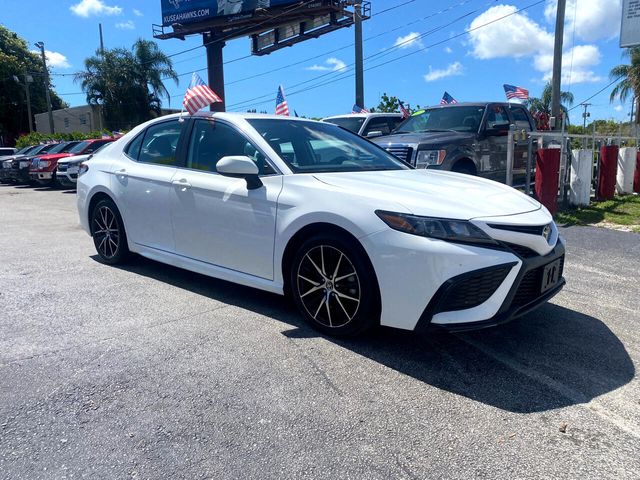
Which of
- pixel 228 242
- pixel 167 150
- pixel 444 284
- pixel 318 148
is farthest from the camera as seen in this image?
pixel 167 150

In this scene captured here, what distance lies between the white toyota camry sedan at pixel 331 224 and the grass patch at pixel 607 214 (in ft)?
16.9

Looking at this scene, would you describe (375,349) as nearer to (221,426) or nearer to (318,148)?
(221,426)

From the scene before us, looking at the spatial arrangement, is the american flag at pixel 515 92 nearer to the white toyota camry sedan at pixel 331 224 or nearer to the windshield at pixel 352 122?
the windshield at pixel 352 122

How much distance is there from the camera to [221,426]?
8.66 ft

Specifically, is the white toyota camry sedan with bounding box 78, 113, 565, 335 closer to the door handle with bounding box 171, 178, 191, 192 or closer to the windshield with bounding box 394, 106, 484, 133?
the door handle with bounding box 171, 178, 191, 192

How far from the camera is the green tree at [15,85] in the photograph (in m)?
52.9

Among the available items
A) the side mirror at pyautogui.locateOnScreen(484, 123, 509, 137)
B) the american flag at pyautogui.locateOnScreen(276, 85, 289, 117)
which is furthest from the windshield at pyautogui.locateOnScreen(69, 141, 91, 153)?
the side mirror at pyautogui.locateOnScreen(484, 123, 509, 137)

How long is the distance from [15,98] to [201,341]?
200 ft

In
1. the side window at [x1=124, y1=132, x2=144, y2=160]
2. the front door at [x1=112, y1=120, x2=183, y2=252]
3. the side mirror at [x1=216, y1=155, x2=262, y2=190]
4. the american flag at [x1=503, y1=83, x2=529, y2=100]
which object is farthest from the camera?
the american flag at [x1=503, y1=83, x2=529, y2=100]

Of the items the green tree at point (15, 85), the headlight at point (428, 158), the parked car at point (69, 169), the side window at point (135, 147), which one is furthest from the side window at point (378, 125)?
the green tree at point (15, 85)

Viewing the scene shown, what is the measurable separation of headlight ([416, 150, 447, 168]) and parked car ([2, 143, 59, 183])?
15196 mm

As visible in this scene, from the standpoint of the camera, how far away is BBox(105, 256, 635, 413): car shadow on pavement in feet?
9.78

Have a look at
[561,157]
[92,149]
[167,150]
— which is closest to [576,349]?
[167,150]

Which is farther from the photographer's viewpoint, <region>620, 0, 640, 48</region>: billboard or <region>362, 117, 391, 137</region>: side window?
<region>620, 0, 640, 48</region>: billboard
